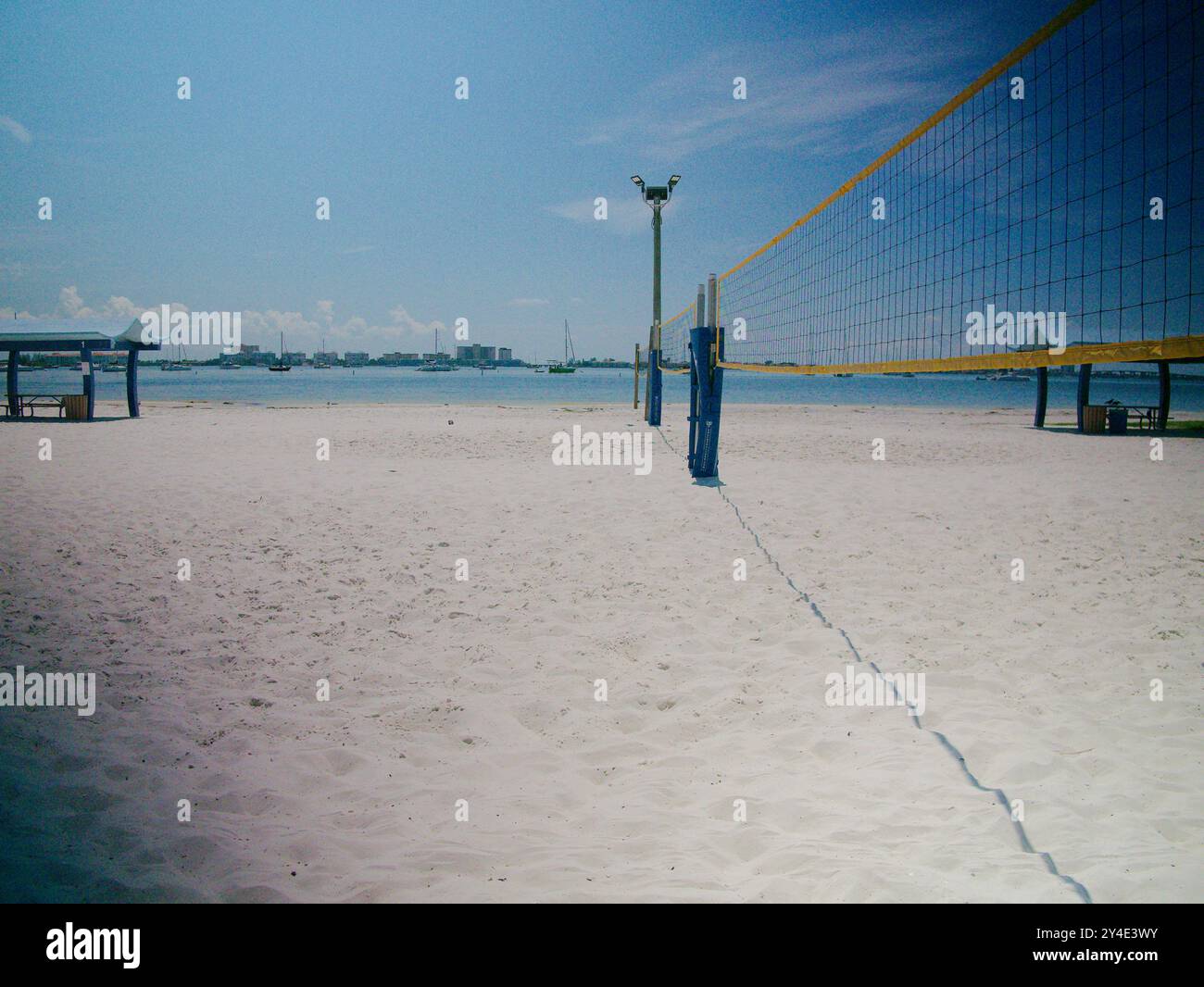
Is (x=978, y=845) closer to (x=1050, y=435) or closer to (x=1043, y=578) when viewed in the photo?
(x=1043, y=578)

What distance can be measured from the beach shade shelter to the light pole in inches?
492

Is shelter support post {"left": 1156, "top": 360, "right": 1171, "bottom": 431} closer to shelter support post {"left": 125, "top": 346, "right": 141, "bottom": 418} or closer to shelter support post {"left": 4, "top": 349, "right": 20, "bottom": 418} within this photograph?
shelter support post {"left": 125, "top": 346, "right": 141, "bottom": 418}

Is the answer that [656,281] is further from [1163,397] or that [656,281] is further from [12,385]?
[12,385]

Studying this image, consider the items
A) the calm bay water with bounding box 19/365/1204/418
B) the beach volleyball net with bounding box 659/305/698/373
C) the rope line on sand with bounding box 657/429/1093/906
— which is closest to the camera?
the rope line on sand with bounding box 657/429/1093/906

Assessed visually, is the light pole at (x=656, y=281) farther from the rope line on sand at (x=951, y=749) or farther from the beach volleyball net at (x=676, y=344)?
the rope line on sand at (x=951, y=749)

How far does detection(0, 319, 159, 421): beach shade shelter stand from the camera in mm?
16109

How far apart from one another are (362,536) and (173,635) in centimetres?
200

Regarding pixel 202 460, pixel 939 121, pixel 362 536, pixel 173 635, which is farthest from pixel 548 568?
pixel 202 460

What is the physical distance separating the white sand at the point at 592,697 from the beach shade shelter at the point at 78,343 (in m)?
10.8

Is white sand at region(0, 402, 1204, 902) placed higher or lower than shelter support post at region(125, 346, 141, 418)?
lower

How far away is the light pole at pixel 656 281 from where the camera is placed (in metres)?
16.5

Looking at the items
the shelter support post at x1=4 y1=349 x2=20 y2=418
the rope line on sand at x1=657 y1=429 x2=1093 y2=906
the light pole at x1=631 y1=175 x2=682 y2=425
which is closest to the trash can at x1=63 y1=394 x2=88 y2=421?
the shelter support post at x1=4 y1=349 x2=20 y2=418

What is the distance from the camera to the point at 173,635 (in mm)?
3965

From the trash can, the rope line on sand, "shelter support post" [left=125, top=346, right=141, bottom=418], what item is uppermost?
"shelter support post" [left=125, top=346, right=141, bottom=418]
